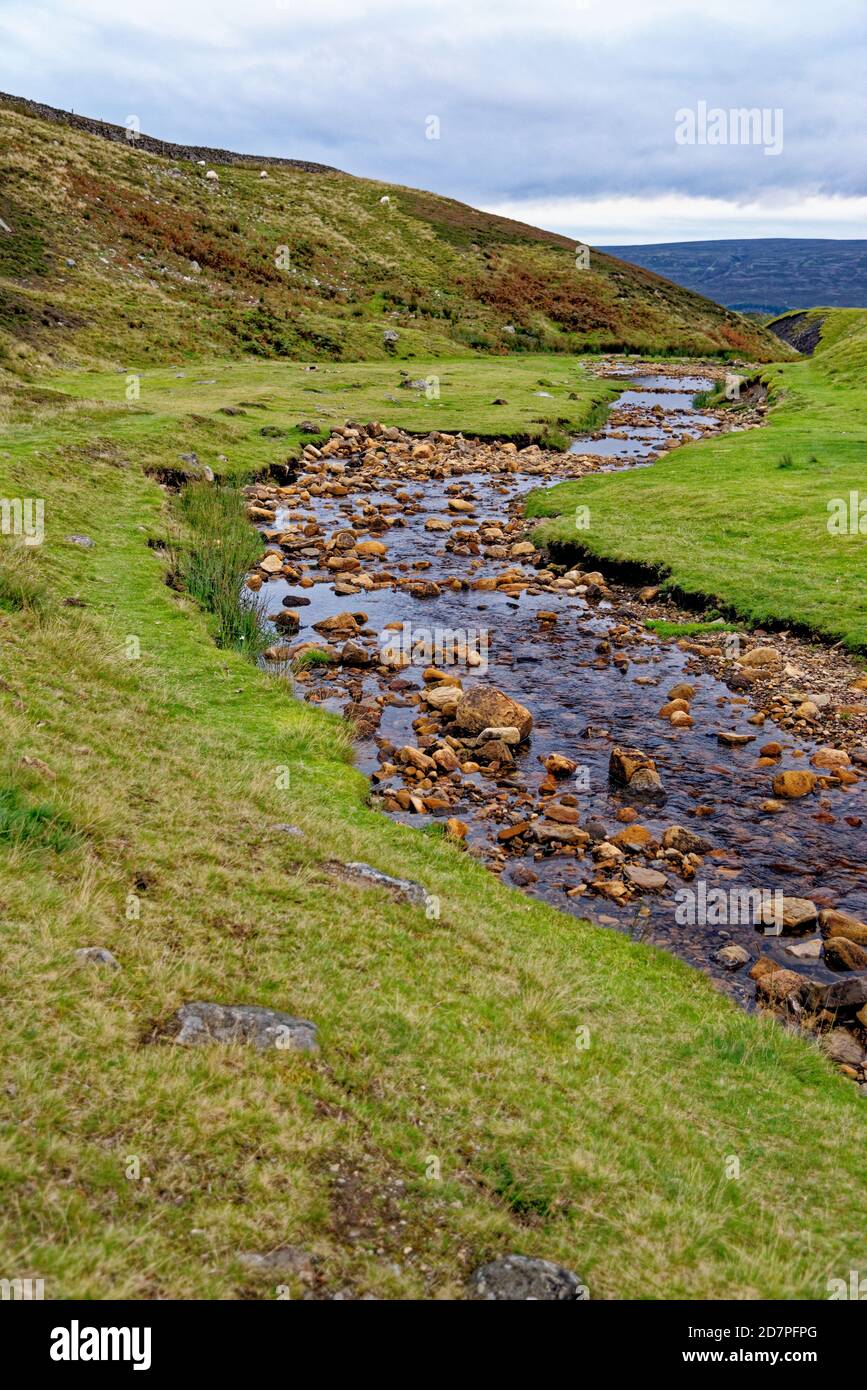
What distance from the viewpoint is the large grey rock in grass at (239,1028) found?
7096mm

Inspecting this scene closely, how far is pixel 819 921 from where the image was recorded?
13109mm

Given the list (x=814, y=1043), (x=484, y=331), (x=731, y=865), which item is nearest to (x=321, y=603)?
(x=731, y=865)

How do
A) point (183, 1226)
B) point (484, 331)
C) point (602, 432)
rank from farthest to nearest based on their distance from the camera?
point (484, 331) < point (602, 432) < point (183, 1226)

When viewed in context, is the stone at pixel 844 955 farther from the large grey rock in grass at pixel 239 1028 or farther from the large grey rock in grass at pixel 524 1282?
the large grey rock in grass at pixel 239 1028

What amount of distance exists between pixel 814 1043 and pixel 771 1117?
1969mm

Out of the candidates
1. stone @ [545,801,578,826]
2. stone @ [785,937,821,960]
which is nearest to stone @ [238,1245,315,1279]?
stone @ [785,937,821,960]

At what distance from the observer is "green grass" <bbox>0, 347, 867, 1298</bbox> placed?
5.65 meters

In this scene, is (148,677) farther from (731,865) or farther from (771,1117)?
(771,1117)

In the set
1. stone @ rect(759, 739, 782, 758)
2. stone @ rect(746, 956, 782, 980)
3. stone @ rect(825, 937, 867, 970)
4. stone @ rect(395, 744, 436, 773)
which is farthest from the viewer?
stone @ rect(759, 739, 782, 758)

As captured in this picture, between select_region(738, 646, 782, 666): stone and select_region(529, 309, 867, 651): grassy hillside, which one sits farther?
select_region(529, 309, 867, 651): grassy hillside

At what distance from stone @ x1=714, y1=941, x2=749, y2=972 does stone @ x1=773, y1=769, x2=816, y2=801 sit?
16.7ft

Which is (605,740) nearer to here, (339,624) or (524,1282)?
(339,624)

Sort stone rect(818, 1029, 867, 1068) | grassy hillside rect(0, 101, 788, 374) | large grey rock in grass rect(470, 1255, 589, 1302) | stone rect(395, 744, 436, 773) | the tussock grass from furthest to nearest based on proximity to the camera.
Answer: grassy hillside rect(0, 101, 788, 374), the tussock grass, stone rect(395, 744, 436, 773), stone rect(818, 1029, 867, 1068), large grey rock in grass rect(470, 1255, 589, 1302)

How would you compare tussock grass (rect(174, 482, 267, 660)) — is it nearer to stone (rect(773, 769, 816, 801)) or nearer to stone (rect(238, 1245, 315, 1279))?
stone (rect(773, 769, 816, 801))
